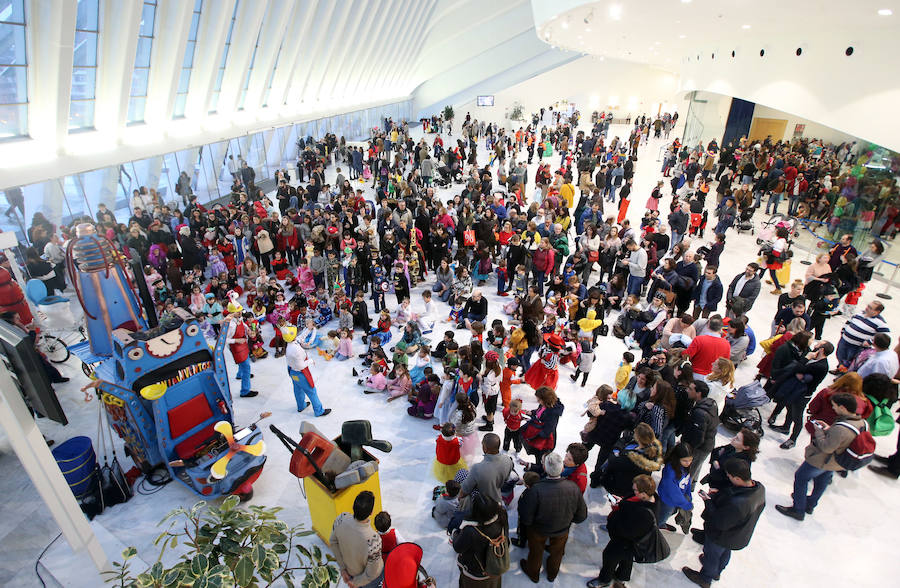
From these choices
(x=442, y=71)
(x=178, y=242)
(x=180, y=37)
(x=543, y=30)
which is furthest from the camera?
(x=442, y=71)

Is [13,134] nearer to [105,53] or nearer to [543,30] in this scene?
[105,53]

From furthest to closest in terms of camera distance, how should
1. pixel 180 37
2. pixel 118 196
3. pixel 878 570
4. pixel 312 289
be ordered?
pixel 118 196 → pixel 180 37 → pixel 312 289 → pixel 878 570

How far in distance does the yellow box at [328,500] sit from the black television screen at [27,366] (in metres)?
2.44

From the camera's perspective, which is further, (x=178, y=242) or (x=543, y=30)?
(x=543, y=30)

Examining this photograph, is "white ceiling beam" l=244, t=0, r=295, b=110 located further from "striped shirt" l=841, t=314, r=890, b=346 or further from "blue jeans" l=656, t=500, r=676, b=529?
"blue jeans" l=656, t=500, r=676, b=529

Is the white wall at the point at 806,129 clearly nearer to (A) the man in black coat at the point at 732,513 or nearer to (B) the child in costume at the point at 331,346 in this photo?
(A) the man in black coat at the point at 732,513

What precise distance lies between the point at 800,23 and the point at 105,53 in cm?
1627

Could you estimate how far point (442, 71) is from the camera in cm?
4306

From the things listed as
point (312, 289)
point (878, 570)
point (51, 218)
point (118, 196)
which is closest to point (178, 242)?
point (312, 289)

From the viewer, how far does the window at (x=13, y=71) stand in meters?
8.68

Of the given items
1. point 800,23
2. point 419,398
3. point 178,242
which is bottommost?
point 419,398

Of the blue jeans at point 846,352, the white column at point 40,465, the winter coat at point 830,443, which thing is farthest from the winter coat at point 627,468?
the white column at point 40,465

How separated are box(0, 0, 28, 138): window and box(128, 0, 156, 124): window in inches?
84.8

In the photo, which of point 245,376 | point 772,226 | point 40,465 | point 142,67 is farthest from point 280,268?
point 772,226
